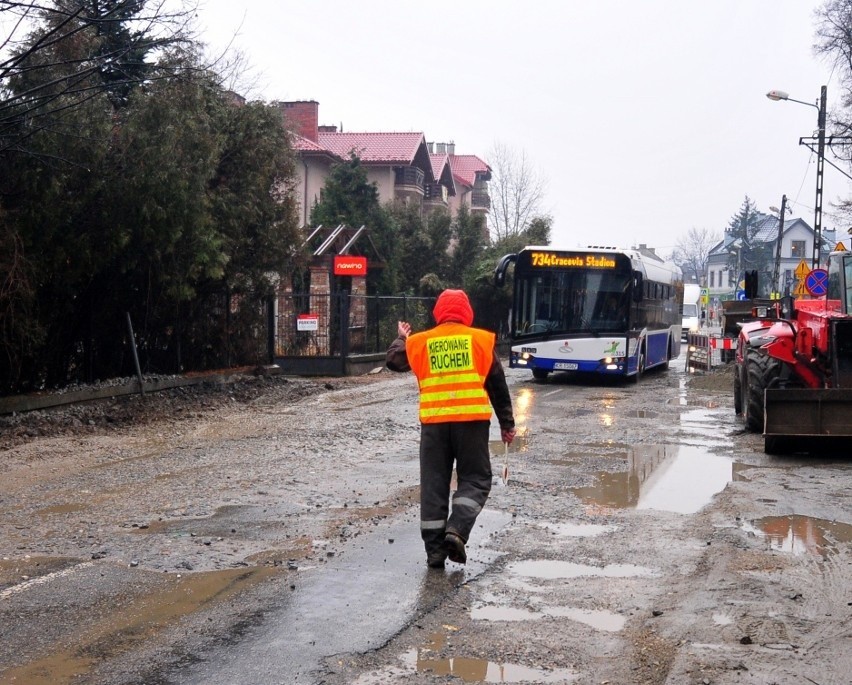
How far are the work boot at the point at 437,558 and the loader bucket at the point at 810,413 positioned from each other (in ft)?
21.9

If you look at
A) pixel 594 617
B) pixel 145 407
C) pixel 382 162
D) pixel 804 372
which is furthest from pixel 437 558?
pixel 382 162

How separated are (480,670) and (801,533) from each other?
13.7 feet

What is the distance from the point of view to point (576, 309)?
2327 cm

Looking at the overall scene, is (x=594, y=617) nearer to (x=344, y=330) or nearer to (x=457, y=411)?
(x=457, y=411)

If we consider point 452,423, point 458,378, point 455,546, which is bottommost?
point 455,546

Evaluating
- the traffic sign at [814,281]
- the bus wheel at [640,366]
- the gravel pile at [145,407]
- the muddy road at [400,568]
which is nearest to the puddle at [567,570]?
the muddy road at [400,568]

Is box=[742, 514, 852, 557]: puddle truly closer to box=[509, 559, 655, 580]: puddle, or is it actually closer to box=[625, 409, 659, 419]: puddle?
box=[509, 559, 655, 580]: puddle

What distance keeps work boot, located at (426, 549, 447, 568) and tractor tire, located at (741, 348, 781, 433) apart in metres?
8.01

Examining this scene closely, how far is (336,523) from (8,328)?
7.61m

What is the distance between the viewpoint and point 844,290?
43.1 feet

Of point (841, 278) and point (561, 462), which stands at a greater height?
point (841, 278)

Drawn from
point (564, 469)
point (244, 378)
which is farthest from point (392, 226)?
point (564, 469)

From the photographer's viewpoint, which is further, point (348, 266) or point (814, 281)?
point (348, 266)

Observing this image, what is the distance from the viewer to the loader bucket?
40.4ft
